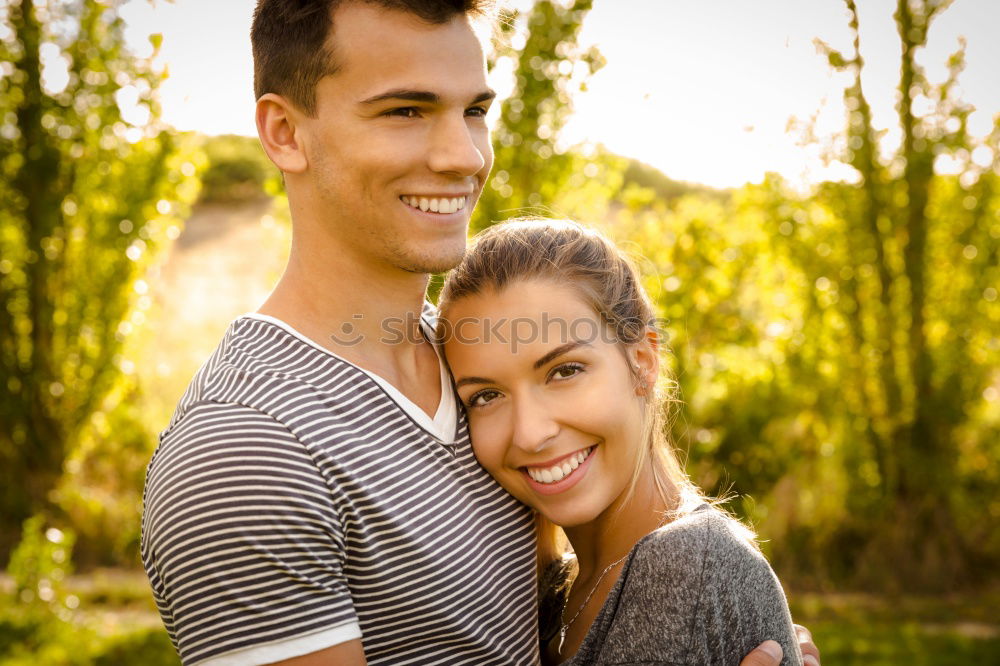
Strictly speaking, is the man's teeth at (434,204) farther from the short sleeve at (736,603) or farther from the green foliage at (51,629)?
the green foliage at (51,629)

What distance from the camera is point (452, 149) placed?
2016mm

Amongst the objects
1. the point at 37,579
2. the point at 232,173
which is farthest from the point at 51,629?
the point at 232,173

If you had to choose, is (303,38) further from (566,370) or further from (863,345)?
(863,345)

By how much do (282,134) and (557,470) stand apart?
0.99 metres

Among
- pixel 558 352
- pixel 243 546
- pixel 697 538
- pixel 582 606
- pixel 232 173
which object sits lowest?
pixel 582 606

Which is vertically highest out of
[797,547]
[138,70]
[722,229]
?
[138,70]

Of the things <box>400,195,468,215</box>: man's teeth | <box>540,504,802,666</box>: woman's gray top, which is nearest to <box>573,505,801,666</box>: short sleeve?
<box>540,504,802,666</box>: woman's gray top

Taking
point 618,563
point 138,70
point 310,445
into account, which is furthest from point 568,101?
point 310,445

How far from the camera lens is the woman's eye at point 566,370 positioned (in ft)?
6.84

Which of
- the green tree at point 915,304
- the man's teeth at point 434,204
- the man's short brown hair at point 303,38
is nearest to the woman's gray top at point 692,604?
the man's teeth at point 434,204

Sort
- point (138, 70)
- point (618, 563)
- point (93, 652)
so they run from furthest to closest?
point (138, 70)
point (93, 652)
point (618, 563)

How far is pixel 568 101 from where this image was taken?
16.4ft

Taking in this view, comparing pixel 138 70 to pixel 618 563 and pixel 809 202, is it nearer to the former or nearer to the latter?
pixel 809 202

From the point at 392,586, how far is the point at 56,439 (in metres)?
5.33
